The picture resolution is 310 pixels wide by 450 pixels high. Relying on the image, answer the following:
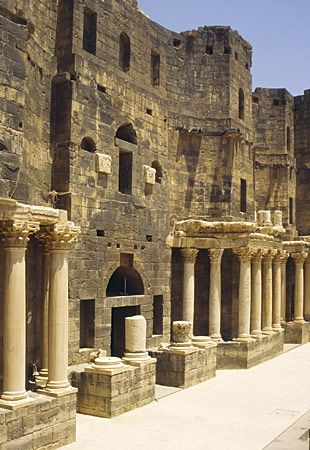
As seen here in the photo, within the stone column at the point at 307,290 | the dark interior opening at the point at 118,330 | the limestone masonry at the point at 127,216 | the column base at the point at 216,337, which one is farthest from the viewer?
the stone column at the point at 307,290

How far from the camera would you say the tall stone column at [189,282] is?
22.6m

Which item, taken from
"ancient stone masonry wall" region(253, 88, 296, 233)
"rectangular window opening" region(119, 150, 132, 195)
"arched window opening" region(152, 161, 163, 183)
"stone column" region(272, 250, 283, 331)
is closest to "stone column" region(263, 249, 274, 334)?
"stone column" region(272, 250, 283, 331)

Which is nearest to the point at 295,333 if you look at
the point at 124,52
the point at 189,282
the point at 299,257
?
the point at 299,257

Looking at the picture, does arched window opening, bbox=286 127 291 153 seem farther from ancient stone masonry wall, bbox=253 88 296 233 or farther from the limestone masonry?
the limestone masonry

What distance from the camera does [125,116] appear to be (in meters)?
19.7

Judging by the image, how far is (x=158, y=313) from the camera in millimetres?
21891

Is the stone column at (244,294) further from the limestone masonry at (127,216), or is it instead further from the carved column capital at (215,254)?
the carved column capital at (215,254)

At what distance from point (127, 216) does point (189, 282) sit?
4710 millimetres

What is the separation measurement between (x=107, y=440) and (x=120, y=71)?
1229 cm

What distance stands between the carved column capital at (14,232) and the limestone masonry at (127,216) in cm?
3

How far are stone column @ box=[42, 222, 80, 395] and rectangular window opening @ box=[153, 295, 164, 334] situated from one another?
333 inches

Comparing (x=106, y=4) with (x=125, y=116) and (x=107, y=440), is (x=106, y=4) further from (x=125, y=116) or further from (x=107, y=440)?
(x=107, y=440)

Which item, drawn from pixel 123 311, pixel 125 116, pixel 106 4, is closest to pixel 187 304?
pixel 123 311

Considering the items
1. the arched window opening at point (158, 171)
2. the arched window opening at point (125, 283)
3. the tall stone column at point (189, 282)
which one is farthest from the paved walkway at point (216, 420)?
the arched window opening at point (158, 171)
